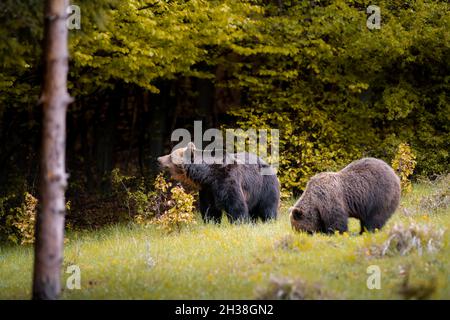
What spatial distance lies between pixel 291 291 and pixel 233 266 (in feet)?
6.09

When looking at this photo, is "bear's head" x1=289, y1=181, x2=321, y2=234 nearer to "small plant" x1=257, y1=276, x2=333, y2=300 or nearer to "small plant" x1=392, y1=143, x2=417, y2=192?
"small plant" x1=257, y1=276, x2=333, y2=300

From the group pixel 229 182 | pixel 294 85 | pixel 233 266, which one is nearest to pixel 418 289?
pixel 233 266

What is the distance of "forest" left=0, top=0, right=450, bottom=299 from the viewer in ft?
37.9

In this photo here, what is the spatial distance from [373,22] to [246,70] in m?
4.90

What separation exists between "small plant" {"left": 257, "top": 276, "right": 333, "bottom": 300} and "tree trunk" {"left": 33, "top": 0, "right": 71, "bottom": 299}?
2534 mm

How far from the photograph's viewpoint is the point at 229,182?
44.2 ft

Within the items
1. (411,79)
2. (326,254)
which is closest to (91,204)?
(411,79)

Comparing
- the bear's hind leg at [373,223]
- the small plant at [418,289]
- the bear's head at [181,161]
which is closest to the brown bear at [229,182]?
the bear's head at [181,161]

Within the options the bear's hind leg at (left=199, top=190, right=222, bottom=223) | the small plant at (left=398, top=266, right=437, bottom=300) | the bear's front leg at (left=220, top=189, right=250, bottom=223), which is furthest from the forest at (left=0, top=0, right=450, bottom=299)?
the small plant at (left=398, top=266, right=437, bottom=300)

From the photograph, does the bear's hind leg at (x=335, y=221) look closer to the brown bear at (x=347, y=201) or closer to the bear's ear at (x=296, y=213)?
the brown bear at (x=347, y=201)

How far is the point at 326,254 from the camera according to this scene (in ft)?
29.5

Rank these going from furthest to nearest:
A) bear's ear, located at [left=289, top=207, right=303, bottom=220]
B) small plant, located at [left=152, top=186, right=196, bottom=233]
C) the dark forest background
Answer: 1. the dark forest background
2. small plant, located at [left=152, top=186, right=196, bottom=233]
3. bear's ear, located at [left=289, top=207, right=303, bottom=220]

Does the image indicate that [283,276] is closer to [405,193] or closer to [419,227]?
[419,227]

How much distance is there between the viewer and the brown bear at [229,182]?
1346 centimetres
